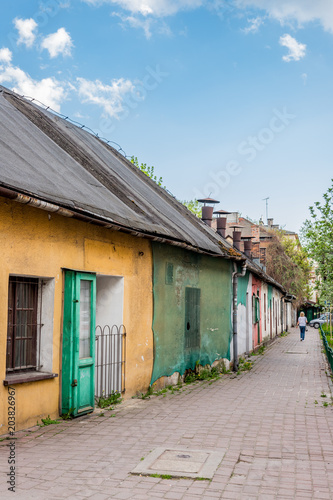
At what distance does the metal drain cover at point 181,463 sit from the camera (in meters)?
5.15

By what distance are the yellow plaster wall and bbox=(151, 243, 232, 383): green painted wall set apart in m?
0.39

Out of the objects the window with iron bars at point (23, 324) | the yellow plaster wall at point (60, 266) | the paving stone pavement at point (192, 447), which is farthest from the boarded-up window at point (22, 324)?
the paving stone pavement at point (192, 447)

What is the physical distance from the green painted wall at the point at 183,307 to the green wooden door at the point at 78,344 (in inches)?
94.2

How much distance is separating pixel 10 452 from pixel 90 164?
6.44 metres

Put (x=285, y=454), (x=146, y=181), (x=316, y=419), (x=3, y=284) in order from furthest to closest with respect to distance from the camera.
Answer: (x=146, y=181) < (x=316, y=419) < (x=3, y=284) < (x=285, y=454)

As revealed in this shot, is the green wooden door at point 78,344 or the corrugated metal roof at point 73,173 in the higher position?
the corrugated metal roof at point 73,173

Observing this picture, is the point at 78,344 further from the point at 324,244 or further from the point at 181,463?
the point at 324,244

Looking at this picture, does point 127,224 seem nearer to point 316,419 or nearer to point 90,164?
point 90,164

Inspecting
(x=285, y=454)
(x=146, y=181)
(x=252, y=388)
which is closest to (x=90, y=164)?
(x=146, y=181)

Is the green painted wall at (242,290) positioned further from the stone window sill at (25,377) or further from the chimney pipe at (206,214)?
the stone window sill at (25,377)

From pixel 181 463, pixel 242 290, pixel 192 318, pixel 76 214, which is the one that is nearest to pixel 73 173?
pixel 76 214

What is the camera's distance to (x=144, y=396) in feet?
30.9

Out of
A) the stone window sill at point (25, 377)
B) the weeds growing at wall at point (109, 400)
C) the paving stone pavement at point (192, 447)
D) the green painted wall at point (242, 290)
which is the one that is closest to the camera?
the paving stone pavement at point (192, 447)

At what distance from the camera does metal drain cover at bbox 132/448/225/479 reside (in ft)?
16.9
